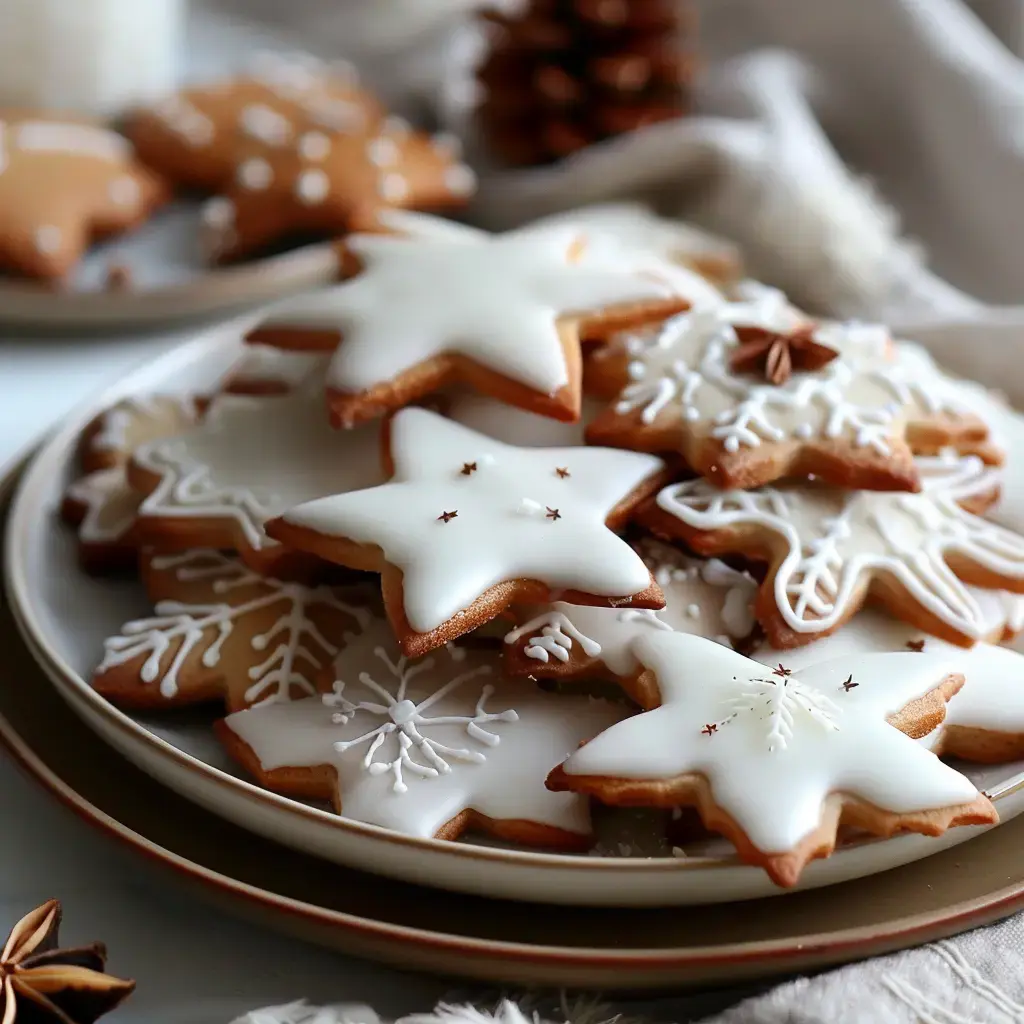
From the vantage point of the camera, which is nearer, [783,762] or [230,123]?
[783,762]

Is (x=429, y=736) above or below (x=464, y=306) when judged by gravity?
below

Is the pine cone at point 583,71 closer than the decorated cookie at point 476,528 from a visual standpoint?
No

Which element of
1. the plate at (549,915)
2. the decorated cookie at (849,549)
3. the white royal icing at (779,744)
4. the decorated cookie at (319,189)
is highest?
the decorated cookie at (849,549)

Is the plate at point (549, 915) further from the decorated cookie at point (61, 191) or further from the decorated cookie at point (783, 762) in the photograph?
the decorated cookie at point (61, 191)

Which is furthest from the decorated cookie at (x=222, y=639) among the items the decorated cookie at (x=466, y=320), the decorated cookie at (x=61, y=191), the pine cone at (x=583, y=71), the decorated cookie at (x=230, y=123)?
the pine cone at (x=583, y=71)

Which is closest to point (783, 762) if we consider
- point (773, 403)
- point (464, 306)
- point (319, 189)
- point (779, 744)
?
point (779, 744)

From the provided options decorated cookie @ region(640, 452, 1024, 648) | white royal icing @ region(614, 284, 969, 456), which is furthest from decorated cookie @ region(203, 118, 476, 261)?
decorated cookie @ region(640, 452, 1024, 648)

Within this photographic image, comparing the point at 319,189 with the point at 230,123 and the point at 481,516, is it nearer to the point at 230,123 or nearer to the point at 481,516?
the point at 230,123
